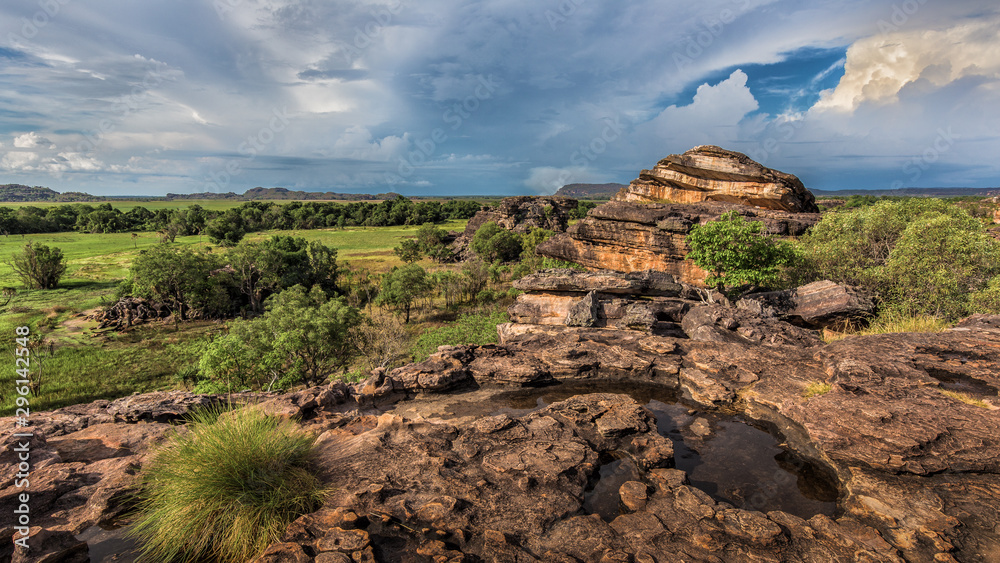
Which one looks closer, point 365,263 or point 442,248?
point 365,263

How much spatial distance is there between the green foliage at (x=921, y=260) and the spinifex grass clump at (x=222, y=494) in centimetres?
2377

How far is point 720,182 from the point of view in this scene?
123ft

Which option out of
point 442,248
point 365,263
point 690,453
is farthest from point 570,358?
point 442,248

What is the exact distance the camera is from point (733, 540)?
A: 5809 millimetres

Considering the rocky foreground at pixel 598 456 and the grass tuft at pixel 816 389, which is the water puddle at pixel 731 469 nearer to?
the rocky foreground at pixel 598 456

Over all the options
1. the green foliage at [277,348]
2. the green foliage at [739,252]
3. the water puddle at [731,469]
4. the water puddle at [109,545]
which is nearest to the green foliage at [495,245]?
the green foliage at [277,348]

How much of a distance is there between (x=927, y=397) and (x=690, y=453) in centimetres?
596

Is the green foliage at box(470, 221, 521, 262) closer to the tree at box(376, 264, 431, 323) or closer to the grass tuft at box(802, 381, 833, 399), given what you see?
the tree at box(376, 264, 431, 323)

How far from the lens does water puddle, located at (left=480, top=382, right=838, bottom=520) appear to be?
7.25m

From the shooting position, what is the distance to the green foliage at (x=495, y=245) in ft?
243

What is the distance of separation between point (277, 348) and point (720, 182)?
130ft

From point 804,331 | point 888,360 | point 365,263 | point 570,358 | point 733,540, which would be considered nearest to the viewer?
point 733,540

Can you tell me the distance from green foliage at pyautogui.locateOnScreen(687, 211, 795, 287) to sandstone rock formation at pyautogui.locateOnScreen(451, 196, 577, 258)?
2589 inches

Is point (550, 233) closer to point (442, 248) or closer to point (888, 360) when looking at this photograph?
point (442, 248)
